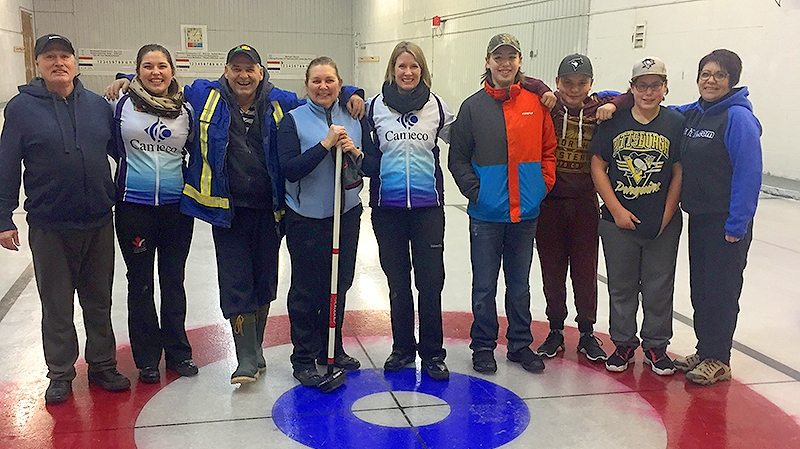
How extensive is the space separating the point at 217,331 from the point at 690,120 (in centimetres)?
294

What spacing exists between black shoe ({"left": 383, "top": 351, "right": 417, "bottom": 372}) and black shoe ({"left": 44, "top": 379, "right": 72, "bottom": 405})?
1.53m

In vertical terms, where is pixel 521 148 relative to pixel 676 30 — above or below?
below

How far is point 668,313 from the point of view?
3.64m

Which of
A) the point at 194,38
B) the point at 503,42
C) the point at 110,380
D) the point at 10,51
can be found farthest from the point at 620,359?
the point at 194,38

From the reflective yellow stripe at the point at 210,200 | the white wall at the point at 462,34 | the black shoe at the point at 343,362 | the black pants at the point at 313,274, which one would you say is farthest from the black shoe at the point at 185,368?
the white wall at the point at 462,34

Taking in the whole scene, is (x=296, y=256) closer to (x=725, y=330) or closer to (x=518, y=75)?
(x=518, y=75)

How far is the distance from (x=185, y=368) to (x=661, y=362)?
2.47 meters

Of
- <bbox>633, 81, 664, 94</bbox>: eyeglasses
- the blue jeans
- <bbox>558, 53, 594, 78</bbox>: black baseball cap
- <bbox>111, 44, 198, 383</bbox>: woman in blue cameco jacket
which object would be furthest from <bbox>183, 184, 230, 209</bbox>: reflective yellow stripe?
<bbox>633, 81, 664, 94</bbox>: eyeglasses

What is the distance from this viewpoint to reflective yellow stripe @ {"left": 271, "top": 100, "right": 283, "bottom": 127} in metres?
3.29

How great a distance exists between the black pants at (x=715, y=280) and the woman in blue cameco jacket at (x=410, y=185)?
4.25 feet

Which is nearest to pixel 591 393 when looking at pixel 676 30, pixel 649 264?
pixel 649 264

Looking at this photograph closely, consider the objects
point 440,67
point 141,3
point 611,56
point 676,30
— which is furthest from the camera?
point 141,3

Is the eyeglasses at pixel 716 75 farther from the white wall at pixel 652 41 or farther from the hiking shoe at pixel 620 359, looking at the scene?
the white wall at pixel 652 41

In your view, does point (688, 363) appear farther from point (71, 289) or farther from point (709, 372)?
point (71, 289)
